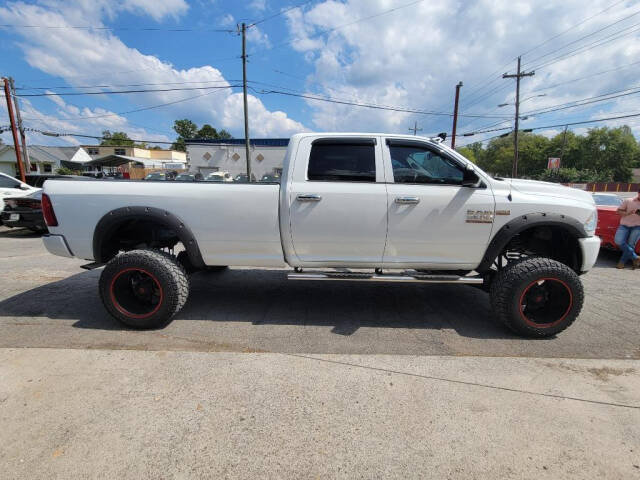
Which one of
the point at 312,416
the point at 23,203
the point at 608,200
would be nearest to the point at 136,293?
the point at 312,416

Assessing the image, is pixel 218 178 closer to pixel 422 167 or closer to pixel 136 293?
pixel 136 293

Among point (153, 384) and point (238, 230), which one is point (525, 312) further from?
point (153, 384)

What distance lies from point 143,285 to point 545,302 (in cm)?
427

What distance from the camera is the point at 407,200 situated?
10.4 ft

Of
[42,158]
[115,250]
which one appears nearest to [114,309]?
[115,250]

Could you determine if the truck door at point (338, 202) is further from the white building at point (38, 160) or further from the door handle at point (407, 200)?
the white building at point (38, 160)

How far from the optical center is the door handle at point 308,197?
10.5 feet

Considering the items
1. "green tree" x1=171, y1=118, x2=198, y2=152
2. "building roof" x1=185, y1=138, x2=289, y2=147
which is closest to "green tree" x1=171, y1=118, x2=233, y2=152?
"green tree" x1=171, y1=118, x2=198, y2=152

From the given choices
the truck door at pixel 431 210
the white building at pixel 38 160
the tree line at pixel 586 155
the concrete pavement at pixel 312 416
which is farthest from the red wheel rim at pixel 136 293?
the tree line at pixel 586 155

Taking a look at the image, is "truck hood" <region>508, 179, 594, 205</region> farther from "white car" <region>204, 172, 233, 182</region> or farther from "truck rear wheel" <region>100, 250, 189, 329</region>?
"truck rear wheel" <region>100, 250, 189, 329</region>

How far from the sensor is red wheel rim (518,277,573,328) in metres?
3.24

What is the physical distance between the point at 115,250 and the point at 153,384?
188 centimetres

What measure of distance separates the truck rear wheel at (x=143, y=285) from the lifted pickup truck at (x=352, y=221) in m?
0.01

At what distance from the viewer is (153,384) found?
2.48 meters
